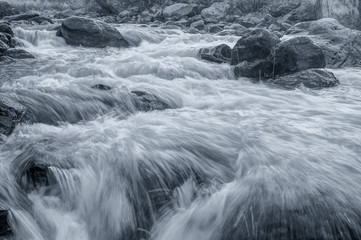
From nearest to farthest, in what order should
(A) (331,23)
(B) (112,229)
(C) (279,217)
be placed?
(C) (279,217)
(B) (112,229)
(A) (331,23)

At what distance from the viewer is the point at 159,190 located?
293 cm

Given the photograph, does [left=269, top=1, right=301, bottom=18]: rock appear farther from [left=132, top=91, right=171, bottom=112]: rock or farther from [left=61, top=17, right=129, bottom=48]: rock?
[left=132, top=91, right=171, bottom=112]: rock

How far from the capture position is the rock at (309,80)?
241 inches

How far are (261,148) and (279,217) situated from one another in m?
1.28

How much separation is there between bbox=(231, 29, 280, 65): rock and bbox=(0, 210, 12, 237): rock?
17.8 feet

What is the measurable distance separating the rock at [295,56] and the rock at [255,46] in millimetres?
247

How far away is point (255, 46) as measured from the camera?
6.79 m

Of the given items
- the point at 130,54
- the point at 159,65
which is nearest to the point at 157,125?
the point at 159,65

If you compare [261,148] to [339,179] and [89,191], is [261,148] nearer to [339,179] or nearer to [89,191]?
[339,179]

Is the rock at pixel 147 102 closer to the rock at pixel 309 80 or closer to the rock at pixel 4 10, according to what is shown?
the rock at pixel 309 80

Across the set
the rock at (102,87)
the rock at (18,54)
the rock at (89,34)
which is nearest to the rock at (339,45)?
the rock at (102,87)

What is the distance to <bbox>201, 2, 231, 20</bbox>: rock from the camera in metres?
17.1

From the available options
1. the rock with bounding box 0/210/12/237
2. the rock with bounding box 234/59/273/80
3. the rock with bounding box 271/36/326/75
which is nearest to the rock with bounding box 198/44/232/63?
the rock with bounding box 234/59/273/80

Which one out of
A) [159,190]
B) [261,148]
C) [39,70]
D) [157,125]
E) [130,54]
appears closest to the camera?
[159,190]
